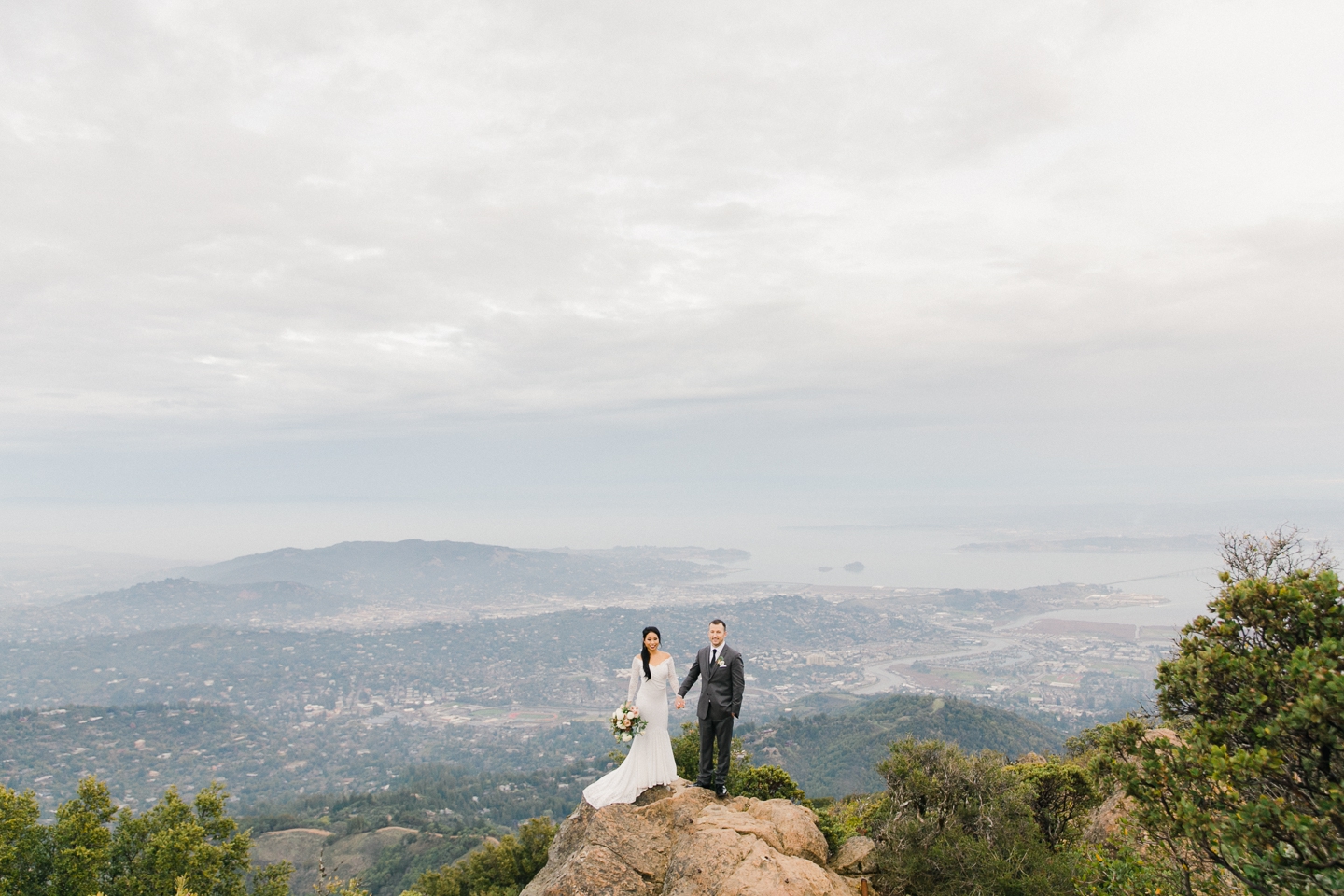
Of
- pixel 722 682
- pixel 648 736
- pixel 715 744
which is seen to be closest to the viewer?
pixel 722 682

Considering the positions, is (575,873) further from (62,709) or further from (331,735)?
(62,709)

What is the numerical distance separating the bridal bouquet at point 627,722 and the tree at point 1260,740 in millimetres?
7780

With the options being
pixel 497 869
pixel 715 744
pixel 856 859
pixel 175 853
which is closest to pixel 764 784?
pixel 715 744

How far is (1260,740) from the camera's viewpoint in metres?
6.81

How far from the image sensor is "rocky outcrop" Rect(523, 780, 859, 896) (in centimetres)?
958

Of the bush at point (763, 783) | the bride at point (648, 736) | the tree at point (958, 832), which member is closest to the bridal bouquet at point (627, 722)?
the bride at point (648, 736)

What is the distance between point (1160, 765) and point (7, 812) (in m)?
30.6

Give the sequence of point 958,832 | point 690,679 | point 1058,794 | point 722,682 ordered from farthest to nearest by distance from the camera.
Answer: point 1058,794, point 690,679, point 958,832, point 722,682

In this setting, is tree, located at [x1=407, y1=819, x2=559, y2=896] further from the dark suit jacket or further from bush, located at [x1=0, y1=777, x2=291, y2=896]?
the dark suit jacket

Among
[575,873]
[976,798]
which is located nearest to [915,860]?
[976,798]

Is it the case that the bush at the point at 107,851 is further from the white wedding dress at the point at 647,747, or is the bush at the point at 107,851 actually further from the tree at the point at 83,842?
the white wedding dress at the point at 647,747

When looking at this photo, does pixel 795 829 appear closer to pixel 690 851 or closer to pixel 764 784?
pixel 690 851

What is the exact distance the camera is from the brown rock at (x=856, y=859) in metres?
11.5

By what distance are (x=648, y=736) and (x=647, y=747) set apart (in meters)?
0.25
